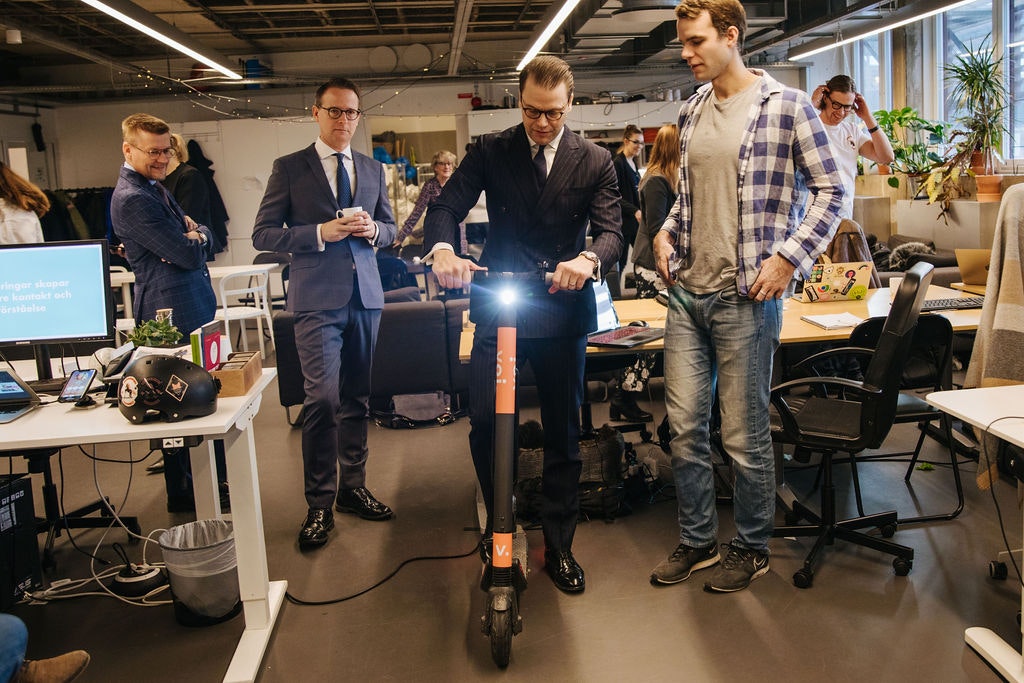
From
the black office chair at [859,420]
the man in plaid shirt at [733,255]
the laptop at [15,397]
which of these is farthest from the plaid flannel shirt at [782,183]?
the laptop at [15,397]

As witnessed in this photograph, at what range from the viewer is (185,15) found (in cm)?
1007

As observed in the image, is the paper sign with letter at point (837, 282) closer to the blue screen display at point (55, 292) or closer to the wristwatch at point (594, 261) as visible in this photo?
the wristwatch at point (594, 261)

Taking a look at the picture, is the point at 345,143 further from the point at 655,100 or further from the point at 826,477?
the point at 655,100

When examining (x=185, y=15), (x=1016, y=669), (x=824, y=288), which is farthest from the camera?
(x=185, y=15)

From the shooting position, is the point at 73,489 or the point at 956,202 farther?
the point at 956,202

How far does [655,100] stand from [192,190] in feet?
26.3

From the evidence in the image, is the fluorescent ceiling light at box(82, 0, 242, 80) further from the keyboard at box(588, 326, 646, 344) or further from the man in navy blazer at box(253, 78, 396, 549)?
the keyboard at box(588, 326, 646, 344)

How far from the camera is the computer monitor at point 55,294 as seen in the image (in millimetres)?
2887

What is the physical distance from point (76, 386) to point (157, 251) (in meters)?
1.07

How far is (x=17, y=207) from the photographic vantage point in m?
4.71

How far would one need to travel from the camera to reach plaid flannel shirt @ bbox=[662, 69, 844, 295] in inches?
104

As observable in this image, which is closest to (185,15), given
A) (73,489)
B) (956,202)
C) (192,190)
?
(192,190)

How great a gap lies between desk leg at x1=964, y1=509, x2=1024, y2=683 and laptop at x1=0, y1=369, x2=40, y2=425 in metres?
2.91

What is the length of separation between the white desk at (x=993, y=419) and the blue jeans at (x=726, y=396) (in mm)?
583
